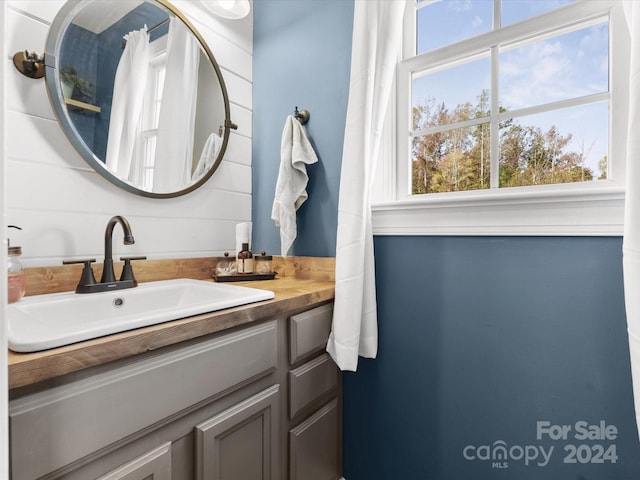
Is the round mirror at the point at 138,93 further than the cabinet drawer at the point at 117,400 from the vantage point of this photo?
Yes

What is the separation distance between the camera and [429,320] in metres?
1.18

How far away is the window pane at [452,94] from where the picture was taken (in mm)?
1188

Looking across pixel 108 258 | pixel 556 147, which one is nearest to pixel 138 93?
pixel 108 258

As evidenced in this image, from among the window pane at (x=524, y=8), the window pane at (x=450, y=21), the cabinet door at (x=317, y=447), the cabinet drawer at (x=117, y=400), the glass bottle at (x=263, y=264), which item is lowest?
the cabinet door at (x=317, y=447)

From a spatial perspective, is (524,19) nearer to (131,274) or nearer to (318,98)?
(318,98)

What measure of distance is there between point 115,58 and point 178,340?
106 centimetres

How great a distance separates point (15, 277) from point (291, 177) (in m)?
0.95

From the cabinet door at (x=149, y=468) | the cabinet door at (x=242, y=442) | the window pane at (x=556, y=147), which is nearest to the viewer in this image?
the cabinet door at (x=149, y=468)

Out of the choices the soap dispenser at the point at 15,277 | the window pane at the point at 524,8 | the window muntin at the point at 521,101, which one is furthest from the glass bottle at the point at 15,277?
the window pane at the point at 524,8

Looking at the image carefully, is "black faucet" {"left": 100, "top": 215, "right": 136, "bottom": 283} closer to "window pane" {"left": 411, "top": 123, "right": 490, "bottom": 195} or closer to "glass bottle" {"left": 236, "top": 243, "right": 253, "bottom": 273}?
"glass bottle" {"left": 236, "top": 243, "right": 253, "bottom": 273}

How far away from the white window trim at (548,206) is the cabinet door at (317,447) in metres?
0.74

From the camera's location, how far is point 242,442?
0.86 metres

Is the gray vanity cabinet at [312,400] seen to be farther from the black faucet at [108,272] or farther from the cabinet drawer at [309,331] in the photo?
the black faucet at [108,272]

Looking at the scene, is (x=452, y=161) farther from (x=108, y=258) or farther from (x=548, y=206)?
(x=108, y=258)
